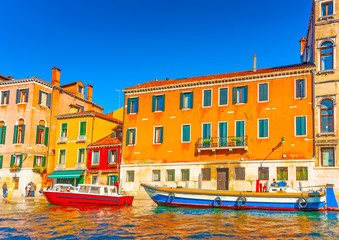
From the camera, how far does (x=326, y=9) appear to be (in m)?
30.5

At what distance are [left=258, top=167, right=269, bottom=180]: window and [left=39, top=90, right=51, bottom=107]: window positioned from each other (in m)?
22.9

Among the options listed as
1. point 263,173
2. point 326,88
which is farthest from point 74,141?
point 326,88

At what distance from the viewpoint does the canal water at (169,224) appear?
15.6 metres

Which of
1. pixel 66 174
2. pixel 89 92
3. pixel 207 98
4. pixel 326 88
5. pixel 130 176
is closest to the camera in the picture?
pixel 326 88

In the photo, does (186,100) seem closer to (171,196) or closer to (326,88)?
(171,196)

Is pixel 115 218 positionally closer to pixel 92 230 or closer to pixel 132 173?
pixel 92 230

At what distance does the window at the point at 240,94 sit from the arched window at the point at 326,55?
6095mm

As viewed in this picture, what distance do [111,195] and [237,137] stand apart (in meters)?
10.9

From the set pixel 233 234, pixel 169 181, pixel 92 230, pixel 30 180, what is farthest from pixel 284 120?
pixel 30 180

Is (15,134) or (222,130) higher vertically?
(222,130)

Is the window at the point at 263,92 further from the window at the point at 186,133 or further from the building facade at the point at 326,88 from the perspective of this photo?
the window at the point at 186,133

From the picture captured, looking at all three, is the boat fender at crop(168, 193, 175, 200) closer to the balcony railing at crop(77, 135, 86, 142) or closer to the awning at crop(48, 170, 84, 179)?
the awning at crop(48, 170, 84, 179)

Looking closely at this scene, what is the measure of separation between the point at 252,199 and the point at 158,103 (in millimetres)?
14109

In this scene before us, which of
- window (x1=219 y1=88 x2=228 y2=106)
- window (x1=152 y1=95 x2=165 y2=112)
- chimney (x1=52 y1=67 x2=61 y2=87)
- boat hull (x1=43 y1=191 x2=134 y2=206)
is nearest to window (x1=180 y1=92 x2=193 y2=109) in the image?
window (x1=152 y1=95 x2=165 y2=112)
